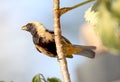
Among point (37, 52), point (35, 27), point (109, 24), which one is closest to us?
point (109, 24)

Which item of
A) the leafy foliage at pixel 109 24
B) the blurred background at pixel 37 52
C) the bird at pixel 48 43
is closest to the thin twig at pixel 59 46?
the bird at pixel 48 43

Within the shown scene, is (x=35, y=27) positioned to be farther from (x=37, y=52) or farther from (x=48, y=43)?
(x=37, y=52)

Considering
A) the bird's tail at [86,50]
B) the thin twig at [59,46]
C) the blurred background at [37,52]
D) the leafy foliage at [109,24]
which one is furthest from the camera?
the blurred background at [37,52]

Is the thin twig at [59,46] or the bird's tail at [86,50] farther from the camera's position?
the bird's tail at [86,50]

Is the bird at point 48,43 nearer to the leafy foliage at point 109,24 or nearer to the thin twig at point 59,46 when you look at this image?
the thin twig at point 59,46

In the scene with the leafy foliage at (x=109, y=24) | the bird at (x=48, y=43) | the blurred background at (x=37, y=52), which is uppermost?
the leafy foliage at (x=109, y=24)

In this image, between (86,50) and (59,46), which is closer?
(59,46)

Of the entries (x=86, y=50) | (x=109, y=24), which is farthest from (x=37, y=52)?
(x=109, y=24)

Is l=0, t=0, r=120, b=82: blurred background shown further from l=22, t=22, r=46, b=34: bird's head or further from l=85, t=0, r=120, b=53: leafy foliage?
l=85, t=0, r=120, b=53: leafy foliage
